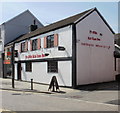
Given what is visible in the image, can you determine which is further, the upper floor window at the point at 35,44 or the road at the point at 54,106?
the upper floor window at the point at 35,44

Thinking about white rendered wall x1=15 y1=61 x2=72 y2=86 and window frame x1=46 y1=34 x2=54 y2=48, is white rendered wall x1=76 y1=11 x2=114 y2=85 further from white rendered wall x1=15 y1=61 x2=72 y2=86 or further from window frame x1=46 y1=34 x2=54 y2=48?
window frame x1=46 y1=34 x2=54 y2=48

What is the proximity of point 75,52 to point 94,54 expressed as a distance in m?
2.85

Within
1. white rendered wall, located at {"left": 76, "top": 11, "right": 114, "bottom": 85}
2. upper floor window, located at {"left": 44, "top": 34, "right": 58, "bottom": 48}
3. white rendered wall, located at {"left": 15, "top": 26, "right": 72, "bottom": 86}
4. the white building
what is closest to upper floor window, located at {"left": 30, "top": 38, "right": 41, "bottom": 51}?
the white building

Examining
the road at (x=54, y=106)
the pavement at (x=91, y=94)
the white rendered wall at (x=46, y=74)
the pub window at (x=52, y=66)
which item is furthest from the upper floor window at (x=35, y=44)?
the road at (x=54, y=106)

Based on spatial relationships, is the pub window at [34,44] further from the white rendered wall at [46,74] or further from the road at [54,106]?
the road at [54,106]

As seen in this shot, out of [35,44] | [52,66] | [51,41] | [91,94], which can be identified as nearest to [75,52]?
[52,66]

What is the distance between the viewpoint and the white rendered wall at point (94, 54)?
54.7 ft

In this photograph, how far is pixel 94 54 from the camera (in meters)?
18.1

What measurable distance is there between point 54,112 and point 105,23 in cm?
1437

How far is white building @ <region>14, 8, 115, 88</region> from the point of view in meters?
16.4

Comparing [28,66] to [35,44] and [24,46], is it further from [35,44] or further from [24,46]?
[35,44]

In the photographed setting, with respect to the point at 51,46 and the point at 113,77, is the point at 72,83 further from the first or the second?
the point at 113,77

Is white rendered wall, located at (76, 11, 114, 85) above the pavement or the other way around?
above

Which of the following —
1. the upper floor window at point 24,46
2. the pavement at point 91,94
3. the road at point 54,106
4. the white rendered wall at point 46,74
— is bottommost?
the pavement at point 91,94
